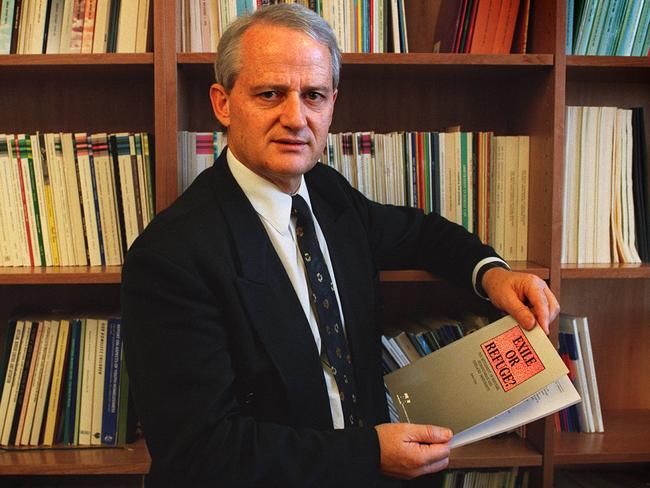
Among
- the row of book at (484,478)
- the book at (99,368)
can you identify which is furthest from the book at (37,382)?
the row of book at (484,478)

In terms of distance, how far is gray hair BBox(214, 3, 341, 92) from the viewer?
4.30 ft

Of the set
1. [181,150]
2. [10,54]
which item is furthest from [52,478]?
[10,54]

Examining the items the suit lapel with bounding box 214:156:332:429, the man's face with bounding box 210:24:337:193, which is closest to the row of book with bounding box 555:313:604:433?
the suit lapel with bounding box 214:156:332:429

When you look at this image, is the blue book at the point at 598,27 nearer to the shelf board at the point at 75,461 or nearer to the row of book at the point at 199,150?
the row of book at the point at 199,150

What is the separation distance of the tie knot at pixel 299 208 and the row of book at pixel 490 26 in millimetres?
594

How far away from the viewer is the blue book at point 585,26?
1665 mm

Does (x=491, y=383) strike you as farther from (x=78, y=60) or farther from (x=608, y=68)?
(x=78, y=60)

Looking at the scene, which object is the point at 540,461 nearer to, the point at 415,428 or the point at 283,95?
the point at 415,428

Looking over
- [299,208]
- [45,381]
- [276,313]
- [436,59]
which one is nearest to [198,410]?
[276,313]

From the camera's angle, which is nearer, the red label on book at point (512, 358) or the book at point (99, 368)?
the red label on book at point (512, 358)

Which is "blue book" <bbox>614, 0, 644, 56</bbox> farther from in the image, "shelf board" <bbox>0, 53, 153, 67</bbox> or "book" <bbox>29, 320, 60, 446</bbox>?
"book" <bbox>29, 320, 60, 446</bbox>

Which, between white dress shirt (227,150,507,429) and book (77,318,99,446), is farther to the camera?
book (77,318,99,446)

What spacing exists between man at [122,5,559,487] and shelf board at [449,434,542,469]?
28 centimetres

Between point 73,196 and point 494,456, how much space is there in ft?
3.87
